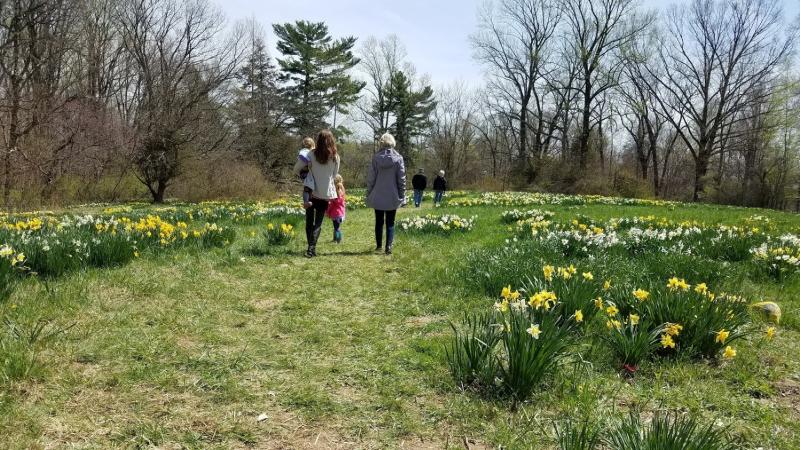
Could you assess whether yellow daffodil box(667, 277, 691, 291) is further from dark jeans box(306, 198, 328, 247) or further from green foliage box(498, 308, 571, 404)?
dark jeans box(306, 198, 328, 247)

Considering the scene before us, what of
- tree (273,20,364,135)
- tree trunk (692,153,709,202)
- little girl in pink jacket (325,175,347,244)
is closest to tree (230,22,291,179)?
tree (273,20,364,135)

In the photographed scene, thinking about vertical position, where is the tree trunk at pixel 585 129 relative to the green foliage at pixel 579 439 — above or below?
above

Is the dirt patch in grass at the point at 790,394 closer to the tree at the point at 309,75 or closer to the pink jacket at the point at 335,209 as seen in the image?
the pink jacket at the point at 335,209

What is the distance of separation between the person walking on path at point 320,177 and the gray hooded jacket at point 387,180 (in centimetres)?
64

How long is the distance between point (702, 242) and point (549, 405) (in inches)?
211

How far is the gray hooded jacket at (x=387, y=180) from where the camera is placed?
6.87 m

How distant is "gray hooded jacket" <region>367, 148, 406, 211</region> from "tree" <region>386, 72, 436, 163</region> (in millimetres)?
39265

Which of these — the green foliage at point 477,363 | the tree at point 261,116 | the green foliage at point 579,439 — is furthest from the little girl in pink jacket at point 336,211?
the tree at point 261,116

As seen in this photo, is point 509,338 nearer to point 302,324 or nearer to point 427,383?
point 427,383

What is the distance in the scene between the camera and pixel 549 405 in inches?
95.7

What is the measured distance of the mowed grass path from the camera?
7.11ft

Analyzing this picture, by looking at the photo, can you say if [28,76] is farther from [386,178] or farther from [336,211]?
[386,178]

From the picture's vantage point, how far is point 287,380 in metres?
2.74

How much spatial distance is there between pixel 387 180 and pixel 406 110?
41068 millimetres
